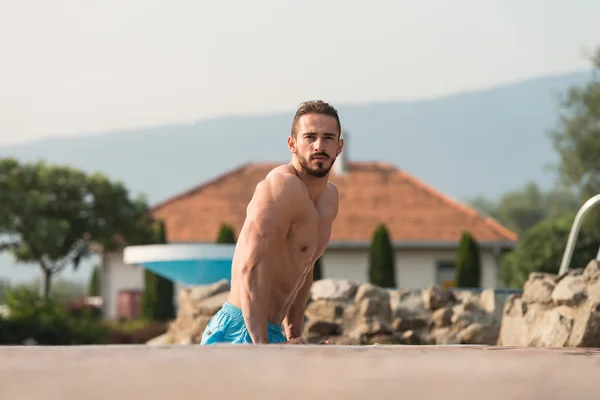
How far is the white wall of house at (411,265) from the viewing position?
3309 cm

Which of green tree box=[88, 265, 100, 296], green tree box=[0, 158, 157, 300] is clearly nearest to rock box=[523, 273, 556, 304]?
green tree box=[0, 158, 157, 300]

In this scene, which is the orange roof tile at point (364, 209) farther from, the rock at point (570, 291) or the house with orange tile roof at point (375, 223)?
the rock at point (570, 291)

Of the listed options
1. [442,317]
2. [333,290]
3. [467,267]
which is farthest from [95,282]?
[442,317]

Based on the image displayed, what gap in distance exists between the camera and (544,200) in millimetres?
118688

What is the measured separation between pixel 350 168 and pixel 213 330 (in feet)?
106

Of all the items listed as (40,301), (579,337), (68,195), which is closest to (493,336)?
(579,337)

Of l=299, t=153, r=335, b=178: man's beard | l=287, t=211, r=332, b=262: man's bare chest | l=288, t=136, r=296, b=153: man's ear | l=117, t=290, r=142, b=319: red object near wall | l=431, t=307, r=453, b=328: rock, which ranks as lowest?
l=117, t=290, r=142, b=319: red object near wall

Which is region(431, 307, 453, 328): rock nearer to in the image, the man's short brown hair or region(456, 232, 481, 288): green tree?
the man's short brown hair

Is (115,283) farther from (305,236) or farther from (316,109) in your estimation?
(316,109)

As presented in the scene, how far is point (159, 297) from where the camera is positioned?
2794cm

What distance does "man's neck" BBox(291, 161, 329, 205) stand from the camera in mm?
4141

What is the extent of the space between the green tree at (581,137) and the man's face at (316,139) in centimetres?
3049

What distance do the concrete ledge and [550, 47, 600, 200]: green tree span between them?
31977 mm

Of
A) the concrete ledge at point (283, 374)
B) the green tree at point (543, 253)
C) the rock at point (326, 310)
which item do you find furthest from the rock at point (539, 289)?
the green tree at point (543, 253)
